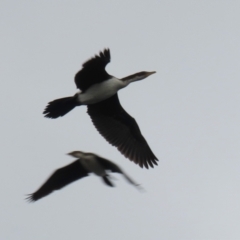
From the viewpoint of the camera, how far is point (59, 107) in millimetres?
15828

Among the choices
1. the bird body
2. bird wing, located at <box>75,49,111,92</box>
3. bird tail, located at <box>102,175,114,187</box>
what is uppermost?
bird wing, located at <box>75,49,111,92</box>

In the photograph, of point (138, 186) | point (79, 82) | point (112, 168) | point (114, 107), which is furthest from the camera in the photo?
point (114, 107)

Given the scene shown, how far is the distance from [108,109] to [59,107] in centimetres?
150

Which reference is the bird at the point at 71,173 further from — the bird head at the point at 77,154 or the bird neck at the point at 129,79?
the bird neck at the point at 129,79

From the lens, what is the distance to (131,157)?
17188mm

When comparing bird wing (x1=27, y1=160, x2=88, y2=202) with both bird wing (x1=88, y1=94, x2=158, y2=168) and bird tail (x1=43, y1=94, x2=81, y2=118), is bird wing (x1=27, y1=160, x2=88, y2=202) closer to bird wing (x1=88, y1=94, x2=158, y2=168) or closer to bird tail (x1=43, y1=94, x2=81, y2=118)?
bird tail (x1=43, y1=94, x2=81, y2=118)

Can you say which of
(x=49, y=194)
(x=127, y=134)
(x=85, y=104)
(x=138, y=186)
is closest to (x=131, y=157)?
(x=127, y=134)

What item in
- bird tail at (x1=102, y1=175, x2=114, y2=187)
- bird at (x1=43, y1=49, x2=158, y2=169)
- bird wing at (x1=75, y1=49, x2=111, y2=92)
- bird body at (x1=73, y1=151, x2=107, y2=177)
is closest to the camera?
bird tail at (x1=102, y1=175, x2=114, y2=187)

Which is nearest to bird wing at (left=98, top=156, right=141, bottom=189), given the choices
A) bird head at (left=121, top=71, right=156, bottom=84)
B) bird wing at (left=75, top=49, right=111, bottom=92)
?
bird wing at (left=75, top=49, right=111, bottom=92)

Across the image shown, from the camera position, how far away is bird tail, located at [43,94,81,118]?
621 inches

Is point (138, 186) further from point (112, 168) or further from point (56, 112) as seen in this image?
point (56, 112)

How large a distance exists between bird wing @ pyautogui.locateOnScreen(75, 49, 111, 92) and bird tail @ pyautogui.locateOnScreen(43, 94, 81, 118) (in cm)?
30

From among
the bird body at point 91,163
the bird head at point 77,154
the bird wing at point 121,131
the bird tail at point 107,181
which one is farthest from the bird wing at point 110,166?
the bird wing at point 121,131

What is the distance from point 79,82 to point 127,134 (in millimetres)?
2077
